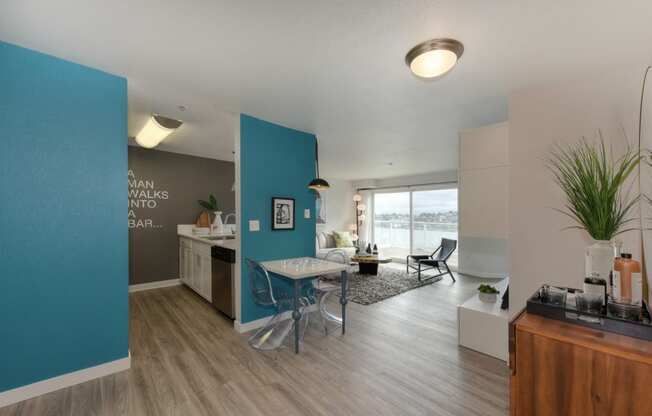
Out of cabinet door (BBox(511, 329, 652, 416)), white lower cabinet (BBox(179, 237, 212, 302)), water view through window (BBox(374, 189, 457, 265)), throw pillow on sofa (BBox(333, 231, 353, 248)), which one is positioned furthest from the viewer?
throw pillow on sofa (BBox(333, 231, 353, 248))

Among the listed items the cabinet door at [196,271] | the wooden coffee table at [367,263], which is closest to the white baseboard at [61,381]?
the cabinet door at [196,271]

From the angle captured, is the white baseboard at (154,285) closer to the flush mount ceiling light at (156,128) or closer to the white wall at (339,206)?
the flush mount ceiling light at (156,128)

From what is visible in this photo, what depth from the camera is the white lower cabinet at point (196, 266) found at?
3.74 metres

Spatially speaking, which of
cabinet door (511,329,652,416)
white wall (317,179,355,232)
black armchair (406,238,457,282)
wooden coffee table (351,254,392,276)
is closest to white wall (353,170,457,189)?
white wall (317,179,355,232)

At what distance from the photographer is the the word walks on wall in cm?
422

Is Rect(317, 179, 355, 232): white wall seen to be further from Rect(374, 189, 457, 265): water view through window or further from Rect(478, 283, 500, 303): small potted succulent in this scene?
Rect(478, 283, 500, 303): small potted succulent

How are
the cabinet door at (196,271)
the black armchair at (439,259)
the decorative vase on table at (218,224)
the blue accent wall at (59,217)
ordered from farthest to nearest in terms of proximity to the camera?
the black armchair at (439,259)
the decorative vase on table at (218,224)
the cabinet door at (196,271)
the blue accent wall at (59,217)

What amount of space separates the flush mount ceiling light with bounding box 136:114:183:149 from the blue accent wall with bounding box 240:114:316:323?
2.98ft

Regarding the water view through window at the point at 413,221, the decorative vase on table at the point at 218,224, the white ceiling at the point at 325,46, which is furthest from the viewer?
the water view through window at the point at 413,221

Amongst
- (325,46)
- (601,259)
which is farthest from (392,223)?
(325,46)

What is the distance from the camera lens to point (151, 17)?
1.44 meters

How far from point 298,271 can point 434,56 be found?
6.89ft

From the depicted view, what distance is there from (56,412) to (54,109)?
206cm

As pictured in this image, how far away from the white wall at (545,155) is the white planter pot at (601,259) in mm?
794
